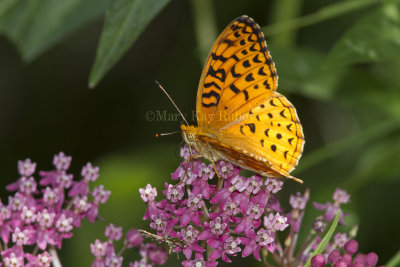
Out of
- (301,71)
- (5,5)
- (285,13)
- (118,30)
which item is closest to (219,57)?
(118,30)

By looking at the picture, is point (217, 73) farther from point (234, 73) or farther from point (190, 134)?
point (190, 134)

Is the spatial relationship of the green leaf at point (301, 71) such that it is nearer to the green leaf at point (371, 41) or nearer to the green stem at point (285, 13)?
the green stem at point (285, 13)

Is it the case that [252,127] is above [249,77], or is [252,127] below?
below

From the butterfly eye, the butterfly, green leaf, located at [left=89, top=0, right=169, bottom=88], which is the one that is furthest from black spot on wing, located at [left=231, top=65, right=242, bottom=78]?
green leaf, located at [left=89, top=0, right=169, bottom=88]

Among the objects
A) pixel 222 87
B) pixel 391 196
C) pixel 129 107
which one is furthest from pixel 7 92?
pixel 391 196

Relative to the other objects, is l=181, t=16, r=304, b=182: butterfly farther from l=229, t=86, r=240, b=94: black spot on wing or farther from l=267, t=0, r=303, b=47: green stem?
l=267, t=0, r=303, b=47: green stem

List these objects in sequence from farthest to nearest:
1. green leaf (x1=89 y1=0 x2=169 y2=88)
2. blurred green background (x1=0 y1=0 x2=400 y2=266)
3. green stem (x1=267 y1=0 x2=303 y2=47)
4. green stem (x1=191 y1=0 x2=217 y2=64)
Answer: green stem (x1=191 y1=0 x2=217 y2=64) → green stem (x1=267 y1=0 x2=303 y2=47) → blurred green background (x1=0 y1=0 x2=400 y2=266) → green leaf (x1=89 y1=0 x2=169 y2=88)
